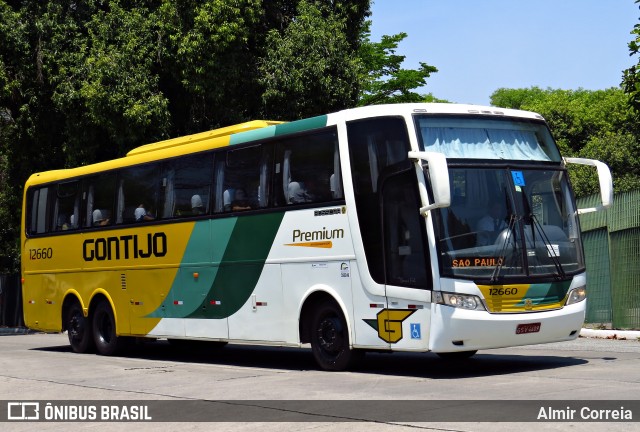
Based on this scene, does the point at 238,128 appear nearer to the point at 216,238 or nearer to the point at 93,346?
the point at 216,238

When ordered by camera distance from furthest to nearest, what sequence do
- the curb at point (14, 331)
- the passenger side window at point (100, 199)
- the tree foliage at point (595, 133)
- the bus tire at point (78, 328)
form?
1. the tree foliage at point (595, 133)
2. the curb at point (14, 331)
3. the bus tire at point (78, 328)
4. the passenger side window at point (100, 199)

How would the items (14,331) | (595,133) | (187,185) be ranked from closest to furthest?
(187,185) < (14,331) < (595,133)

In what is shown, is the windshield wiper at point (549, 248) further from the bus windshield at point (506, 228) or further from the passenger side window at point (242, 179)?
the passenger side window at point (242, 179)

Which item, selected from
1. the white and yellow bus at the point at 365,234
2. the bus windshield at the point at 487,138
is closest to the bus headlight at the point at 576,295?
the white and yellow bus at the point at 365,234

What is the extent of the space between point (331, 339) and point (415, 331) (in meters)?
1.83

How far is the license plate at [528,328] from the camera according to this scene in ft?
41.9

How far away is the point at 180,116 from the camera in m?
29.2

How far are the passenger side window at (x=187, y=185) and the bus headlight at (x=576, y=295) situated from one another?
621 centimetres

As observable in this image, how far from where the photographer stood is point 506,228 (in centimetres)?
1285

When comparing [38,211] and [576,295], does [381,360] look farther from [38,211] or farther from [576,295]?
[38,211]

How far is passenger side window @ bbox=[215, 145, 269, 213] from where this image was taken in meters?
15.5

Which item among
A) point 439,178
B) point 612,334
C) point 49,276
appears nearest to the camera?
point 439,178

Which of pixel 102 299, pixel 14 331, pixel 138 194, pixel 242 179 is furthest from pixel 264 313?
pixel 14 331

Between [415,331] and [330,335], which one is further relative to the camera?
[330,335]
